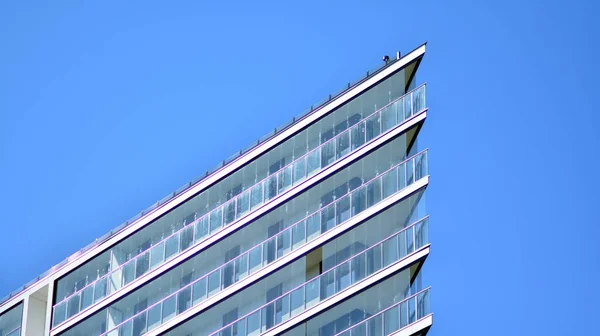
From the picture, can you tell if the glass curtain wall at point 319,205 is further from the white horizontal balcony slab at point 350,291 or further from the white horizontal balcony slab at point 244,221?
the white horizontal balcony slab at point 350,291

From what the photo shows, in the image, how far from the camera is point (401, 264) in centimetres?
6994

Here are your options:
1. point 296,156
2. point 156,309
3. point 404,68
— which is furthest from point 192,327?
point 404,68

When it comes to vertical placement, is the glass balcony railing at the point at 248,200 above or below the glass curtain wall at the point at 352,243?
above

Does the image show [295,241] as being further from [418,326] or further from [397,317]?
[418,326]

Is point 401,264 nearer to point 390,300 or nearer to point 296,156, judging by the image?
point 390,300

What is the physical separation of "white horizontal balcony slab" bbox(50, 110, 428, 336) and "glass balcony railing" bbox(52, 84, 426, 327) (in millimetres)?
273

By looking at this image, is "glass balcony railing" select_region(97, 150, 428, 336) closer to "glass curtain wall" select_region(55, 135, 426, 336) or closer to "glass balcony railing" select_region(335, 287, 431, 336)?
"glass curtain wall" select_region(55, 135, 426, 336)

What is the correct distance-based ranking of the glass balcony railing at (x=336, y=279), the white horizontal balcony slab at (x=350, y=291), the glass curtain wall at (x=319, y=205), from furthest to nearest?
the glass curtain wall at (x=319, y=205), the glass balcony railing at (x=336, y=279), the white horizontal balcony slab at (x=350, y=291)

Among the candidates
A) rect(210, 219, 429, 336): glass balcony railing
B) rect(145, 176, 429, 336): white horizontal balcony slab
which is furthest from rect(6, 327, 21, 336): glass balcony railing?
rect(210, 219, 429, 336): glass balcony railing

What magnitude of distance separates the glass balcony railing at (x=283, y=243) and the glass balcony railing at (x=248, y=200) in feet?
5.68

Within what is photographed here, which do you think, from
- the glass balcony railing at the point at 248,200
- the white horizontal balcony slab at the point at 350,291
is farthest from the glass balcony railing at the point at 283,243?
the glass balcony railing at the point at 248,200

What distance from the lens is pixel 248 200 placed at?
76438 millimetres

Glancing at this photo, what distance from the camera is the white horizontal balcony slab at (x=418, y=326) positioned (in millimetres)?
68062

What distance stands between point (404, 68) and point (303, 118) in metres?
4.27
